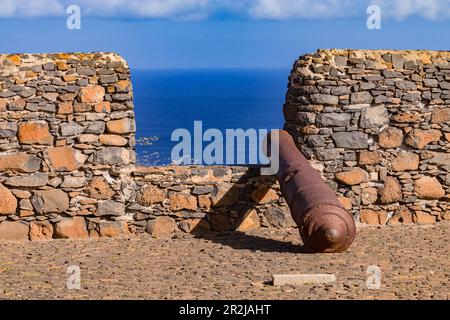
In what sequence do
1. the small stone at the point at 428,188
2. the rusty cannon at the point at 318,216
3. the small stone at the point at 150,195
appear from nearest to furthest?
the rusty cannon at the point at 318,216 < the small stone at the point at 150,195 < the small stone at the point at 428,188

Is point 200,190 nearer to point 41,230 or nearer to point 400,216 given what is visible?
point 41,230

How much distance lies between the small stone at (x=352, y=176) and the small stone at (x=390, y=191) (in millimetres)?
309

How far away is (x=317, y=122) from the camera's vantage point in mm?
11766

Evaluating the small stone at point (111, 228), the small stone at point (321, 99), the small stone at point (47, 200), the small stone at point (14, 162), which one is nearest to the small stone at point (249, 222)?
the small stone at point (111, 228)

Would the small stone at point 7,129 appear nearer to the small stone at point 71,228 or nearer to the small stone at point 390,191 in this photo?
the small stone at point 71,228

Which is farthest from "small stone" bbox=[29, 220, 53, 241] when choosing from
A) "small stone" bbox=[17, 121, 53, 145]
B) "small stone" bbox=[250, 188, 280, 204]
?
"small stone" bbox=[250, 188, 280, 204]

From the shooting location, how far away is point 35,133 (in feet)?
36.9

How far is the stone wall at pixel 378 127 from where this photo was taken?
11.8 metres

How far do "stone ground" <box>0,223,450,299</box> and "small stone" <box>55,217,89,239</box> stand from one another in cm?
18

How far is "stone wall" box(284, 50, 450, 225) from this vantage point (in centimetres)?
1177

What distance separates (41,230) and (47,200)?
0.39m

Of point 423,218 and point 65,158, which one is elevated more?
point 65,158

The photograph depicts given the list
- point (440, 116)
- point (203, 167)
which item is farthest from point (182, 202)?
point (440, 116)
